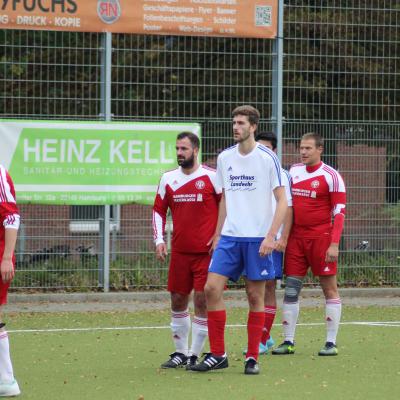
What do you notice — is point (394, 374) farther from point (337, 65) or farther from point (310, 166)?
point (337, 65)

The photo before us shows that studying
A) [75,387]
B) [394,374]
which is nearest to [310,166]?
[394,374]

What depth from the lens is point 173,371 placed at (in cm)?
1051

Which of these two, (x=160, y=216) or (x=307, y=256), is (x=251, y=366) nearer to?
(x=160, y=216)

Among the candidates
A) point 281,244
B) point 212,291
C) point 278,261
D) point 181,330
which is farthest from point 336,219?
point 212,291

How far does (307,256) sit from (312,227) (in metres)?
0.29

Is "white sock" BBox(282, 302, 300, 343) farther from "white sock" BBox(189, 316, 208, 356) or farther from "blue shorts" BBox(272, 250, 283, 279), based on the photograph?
"white sock" BBox(189, 316, 208, 356)

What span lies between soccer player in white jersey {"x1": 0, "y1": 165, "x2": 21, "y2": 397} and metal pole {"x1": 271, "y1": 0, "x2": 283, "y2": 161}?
1008 cm

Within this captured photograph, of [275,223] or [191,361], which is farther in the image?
[191,361]

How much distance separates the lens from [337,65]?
19.5m

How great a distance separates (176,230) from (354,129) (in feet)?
27.6

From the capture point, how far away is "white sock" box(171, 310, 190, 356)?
35.8 feet

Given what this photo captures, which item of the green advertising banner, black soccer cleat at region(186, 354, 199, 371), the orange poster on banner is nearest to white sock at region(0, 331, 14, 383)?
black soccer cleat at region(186, 354, 199, 371)

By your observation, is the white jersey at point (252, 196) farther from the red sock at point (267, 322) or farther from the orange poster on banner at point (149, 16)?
the orange poster on banner at point (149, 16)

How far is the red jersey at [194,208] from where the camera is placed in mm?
10820
